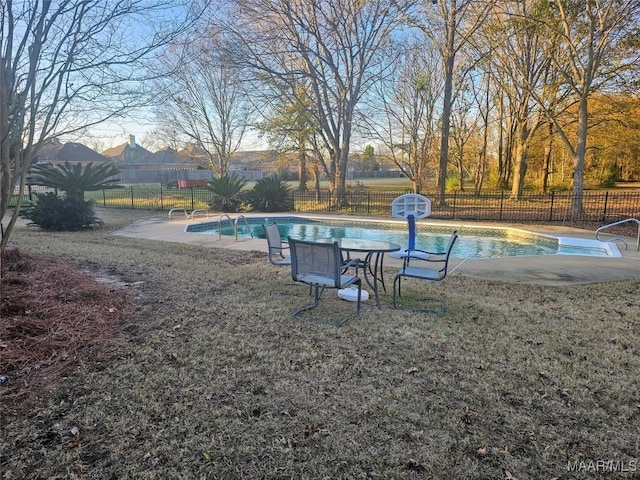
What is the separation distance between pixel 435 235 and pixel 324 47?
8380mm

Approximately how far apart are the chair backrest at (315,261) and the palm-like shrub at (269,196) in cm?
1251

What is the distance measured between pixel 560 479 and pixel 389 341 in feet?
5.54

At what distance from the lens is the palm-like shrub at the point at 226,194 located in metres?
16.3

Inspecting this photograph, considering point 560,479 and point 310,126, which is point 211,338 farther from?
point 310,126

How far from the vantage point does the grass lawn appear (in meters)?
1.93

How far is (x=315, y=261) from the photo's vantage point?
3912 mm

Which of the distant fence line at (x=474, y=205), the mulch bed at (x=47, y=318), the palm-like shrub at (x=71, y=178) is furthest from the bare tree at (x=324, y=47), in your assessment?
the mulch bed at (x=47, y=318)

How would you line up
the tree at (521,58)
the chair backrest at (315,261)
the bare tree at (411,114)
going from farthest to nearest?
the bare tree at (411,114)
the tree at (521,58)
the chair backrest at (315,261)

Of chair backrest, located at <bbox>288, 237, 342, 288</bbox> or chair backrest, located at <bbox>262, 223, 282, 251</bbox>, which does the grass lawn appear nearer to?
chair backrest, located at <bbox>288, 237, 342, 288</bbox>

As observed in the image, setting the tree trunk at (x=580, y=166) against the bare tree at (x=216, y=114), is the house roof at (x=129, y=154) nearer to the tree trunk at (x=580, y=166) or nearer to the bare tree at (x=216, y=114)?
the bare tree at (x=216, y=114)

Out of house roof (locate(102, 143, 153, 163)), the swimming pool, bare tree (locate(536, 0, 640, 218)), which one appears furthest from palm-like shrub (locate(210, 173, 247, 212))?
house roof (locate(102, 143, 153, 163))

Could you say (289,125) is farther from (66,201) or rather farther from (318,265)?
(318,265)

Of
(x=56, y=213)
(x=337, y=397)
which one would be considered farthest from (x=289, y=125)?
(x=337, y=397)

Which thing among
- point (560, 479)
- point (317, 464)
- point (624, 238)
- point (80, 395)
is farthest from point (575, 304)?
point (624, 238)
